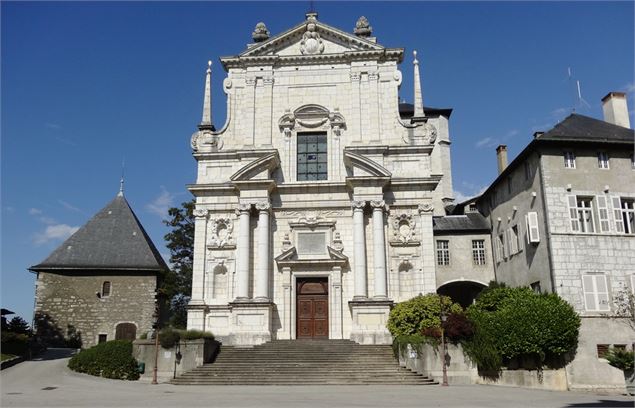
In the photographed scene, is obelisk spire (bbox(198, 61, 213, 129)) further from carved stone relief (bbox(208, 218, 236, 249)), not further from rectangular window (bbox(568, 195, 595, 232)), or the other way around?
rectangular window (bbox(568, 195, 595, 232))

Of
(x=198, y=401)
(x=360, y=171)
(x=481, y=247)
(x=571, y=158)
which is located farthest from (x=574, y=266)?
(x=198, y=401)

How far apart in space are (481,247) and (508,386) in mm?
10038

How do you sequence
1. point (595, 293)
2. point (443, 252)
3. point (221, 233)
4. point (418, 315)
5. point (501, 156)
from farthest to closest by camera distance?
1. point (501, 156)
2. point (443, 252)
3. point (221, 233)
4. point (418, 315)
5. point (595, 293)

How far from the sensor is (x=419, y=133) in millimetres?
25141

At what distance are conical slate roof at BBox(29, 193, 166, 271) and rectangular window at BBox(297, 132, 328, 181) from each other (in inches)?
403

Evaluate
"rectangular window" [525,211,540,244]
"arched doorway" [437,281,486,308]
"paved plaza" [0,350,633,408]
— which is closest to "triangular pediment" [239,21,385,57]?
"rectangular window" [525,211,540,244]

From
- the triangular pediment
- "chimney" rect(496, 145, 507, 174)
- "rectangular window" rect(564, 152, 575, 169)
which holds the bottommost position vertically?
"rectangular window" rect(564, 152, 575, 169)

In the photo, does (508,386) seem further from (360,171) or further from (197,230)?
(197,230)

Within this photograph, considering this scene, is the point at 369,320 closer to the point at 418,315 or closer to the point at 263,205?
the point at 418,315

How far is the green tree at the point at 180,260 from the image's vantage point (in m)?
31.6

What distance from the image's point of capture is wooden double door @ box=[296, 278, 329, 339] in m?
23.4

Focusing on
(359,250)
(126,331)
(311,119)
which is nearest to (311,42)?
(311,119)

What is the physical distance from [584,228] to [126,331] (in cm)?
2245

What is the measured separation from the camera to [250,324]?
2236cm
